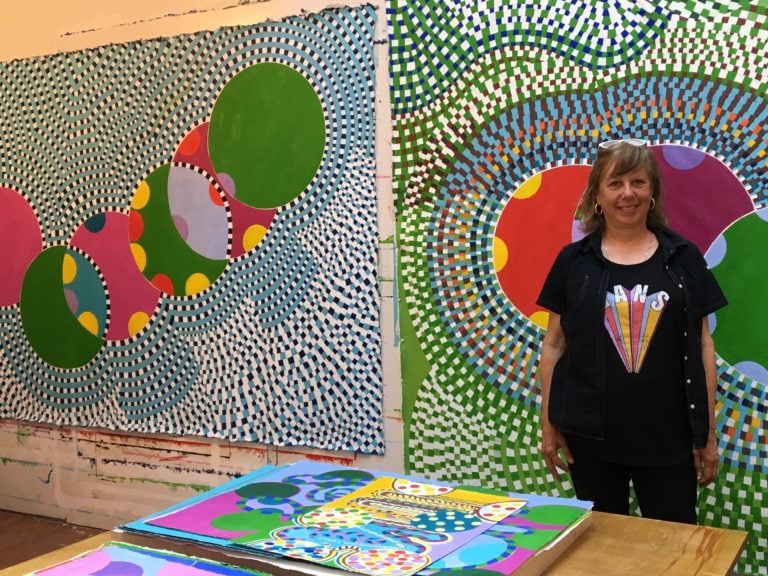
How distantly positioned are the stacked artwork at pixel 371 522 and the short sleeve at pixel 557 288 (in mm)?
955

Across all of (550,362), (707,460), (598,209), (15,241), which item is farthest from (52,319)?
(707,460)

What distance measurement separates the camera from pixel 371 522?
1.09 m

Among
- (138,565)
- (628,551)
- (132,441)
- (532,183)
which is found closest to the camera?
(138,565)

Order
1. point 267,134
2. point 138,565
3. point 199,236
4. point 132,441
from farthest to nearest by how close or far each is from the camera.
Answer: point 132,441, point 199,236, point 267,134, point 138,565

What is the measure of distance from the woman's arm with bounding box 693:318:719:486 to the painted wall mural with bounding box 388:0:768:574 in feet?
1.48

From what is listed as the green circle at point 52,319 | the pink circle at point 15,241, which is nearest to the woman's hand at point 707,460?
the green circle at point 52,319

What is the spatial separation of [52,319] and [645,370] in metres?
Answer: 2.85

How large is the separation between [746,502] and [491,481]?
2.74ft

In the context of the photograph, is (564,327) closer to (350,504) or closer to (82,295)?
(350,504)

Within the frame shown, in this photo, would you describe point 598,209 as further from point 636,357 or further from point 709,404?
point 709,404

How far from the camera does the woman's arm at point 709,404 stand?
2049 millimetres

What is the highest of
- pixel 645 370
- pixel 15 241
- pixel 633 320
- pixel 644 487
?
pixel 15 241

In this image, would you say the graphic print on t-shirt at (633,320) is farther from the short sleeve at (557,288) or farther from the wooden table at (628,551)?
the wooden table at (628,551)

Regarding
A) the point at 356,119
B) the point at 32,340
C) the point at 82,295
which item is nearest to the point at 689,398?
the point at 356,119
